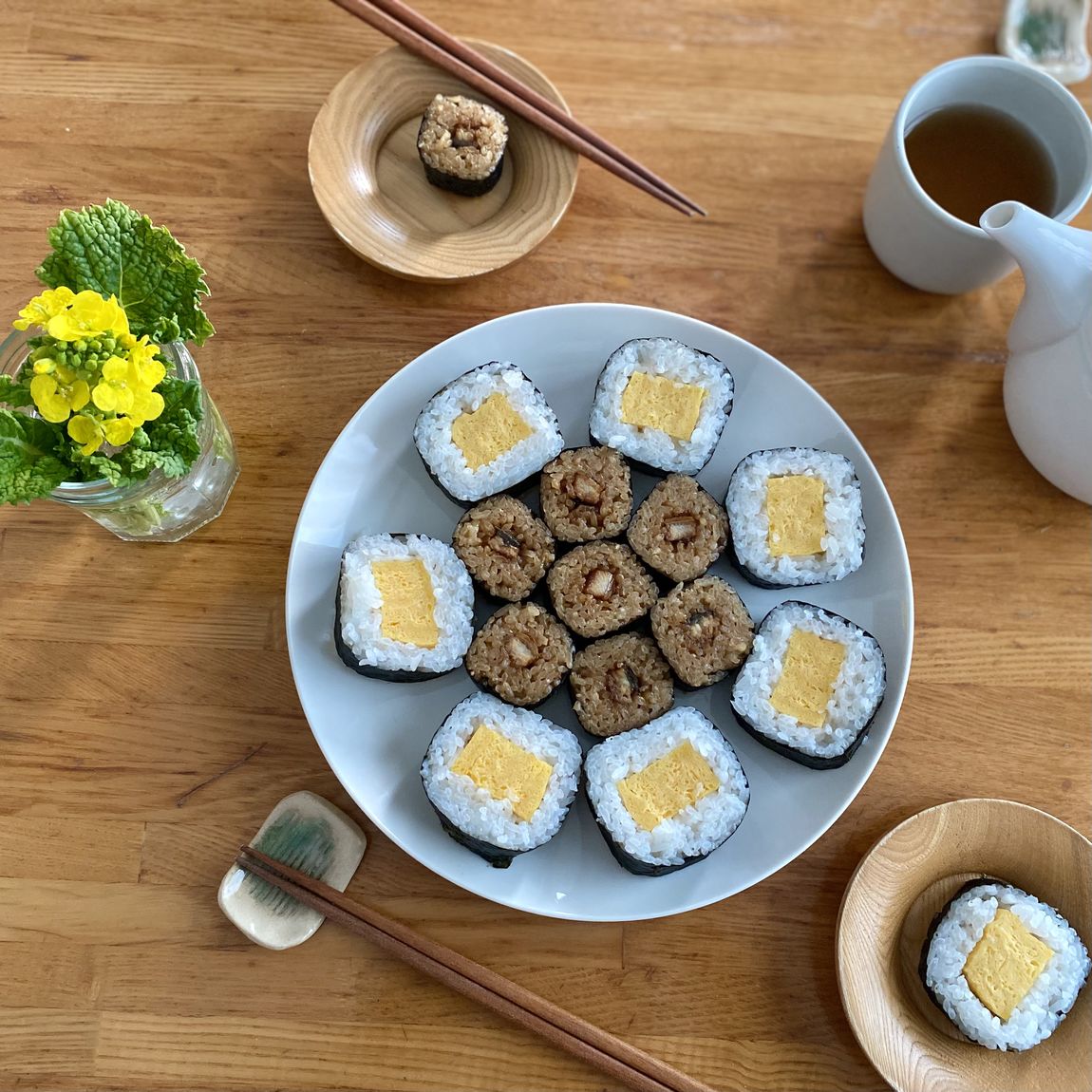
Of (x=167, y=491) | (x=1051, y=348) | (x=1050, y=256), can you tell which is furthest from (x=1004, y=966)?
(x=167, y=491)

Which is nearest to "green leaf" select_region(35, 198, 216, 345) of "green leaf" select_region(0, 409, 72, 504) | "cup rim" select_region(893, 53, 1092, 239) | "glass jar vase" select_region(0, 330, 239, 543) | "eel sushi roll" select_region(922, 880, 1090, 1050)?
"glass jar vase" select_region(0, 330, 239, 543)

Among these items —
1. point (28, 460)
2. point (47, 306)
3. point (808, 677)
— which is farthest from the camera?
point (808, 677)

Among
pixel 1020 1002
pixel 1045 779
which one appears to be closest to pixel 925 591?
pixel 1045 779

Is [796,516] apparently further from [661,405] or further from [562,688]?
[562,688]

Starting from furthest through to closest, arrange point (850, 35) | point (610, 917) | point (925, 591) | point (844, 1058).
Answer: point (850, 35) < point (925, 591) < point (844, 1058) < point (610, 917)

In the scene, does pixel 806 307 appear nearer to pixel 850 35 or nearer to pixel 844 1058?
pixel 850 35
